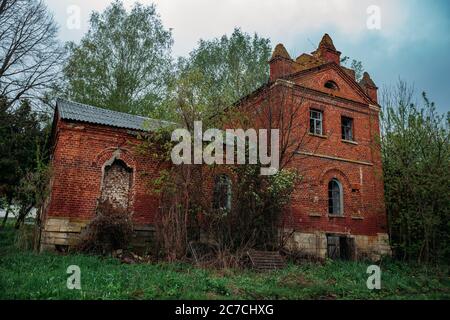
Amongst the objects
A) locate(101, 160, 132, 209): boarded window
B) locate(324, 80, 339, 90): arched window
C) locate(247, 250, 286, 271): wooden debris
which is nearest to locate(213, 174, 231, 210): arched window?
locate(247, 250, 286, 271): wooden debris

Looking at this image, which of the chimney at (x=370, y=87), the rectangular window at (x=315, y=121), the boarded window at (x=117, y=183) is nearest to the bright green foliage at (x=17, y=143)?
the boarded window at (x=117, y=183)

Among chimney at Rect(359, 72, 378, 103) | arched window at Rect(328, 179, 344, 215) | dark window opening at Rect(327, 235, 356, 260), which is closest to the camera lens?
dark window opening at Rect(327, 235, 356, 260)

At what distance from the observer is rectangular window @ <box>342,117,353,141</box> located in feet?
56.4

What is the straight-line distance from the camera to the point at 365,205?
1642 cm

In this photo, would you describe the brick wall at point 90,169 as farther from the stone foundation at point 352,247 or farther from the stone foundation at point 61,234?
the stone foundation at point 352,247

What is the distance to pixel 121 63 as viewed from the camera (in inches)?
916

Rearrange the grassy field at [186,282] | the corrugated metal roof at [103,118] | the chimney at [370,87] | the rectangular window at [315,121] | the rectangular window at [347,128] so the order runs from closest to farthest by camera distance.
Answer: the grassy field at [186,282], the corrugated metal roof at [103,118], the rectangular window at [315,121], the rectangular window at [347,128], the chimney at [370,87]

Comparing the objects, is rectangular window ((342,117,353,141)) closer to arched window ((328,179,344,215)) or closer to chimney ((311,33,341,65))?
arched window ((328,179,344,215))

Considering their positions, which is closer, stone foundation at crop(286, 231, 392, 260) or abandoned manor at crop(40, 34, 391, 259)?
abandoned manor at crop(40, 34, 391, 259)

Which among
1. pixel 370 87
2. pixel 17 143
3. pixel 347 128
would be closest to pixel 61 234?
pixel 17 143

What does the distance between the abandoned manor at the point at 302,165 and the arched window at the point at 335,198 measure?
4 cm

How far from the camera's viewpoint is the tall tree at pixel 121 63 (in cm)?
2223

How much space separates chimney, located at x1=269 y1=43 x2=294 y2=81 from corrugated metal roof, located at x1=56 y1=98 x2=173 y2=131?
6.09 meters
